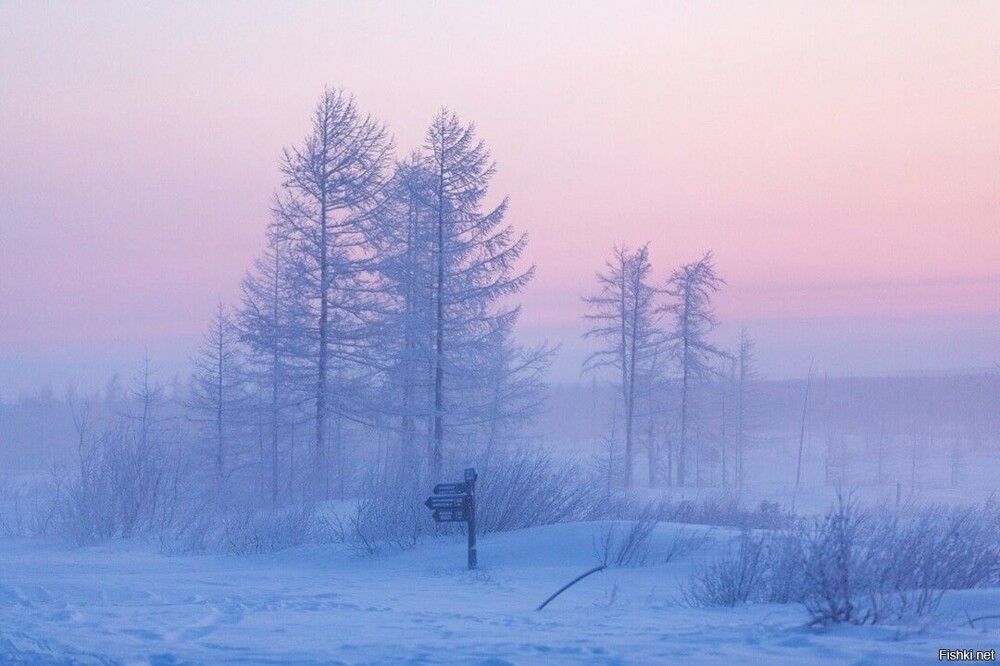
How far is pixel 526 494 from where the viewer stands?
1683 cm

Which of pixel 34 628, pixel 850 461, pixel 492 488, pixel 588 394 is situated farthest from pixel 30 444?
pixel 34 628

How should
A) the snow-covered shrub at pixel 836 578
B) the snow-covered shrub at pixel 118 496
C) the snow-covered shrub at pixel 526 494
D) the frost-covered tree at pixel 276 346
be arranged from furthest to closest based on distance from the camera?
the frost-covered tree at pixel 276 346 < the snow-covered shrub at pixel 118 496 < the snow-covered shrub at pixel 526 494 < the snow-covered shrub at pixel 836 578

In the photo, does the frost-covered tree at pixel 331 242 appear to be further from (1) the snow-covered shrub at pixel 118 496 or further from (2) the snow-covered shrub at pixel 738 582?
(2) the snow-covered shrub at pixel 738 582

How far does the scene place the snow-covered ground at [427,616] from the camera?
278 inches

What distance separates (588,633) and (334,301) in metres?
20.0

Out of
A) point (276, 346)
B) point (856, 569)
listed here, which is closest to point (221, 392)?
point (276, 346)

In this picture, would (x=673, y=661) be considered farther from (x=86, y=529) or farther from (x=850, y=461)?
(x=850, y=461)

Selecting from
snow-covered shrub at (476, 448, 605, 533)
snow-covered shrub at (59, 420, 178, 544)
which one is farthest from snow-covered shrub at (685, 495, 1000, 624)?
snow-covered shrub at (59, 420, 178, 544)

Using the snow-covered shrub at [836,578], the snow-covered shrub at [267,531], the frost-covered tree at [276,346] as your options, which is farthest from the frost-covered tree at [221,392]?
the snow-covered shrub at [836,578]

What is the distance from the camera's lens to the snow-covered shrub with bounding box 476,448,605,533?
16594 millimetres

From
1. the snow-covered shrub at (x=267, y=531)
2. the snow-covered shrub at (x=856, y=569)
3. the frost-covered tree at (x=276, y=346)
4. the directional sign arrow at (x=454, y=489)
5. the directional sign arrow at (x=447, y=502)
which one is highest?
the frost-covered tree at (x=276, y=346)

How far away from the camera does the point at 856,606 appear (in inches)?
321

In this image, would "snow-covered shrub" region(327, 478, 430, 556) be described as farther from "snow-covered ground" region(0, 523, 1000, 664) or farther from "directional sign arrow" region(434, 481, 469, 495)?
"directional sign arrow" region(434, 481, 469, 495)

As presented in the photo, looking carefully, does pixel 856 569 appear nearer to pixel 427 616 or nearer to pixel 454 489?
pixel 427 616
